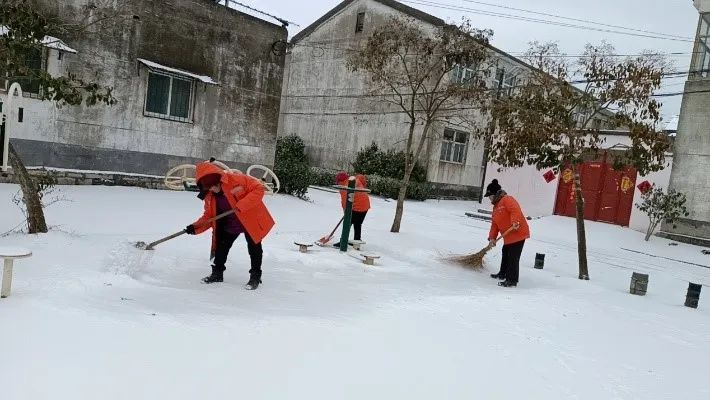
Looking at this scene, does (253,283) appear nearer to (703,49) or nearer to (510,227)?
(510,227)

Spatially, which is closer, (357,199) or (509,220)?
(509,220)

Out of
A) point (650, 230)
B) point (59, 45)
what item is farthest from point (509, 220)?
point (650, 230)

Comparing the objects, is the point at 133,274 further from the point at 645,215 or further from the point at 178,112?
the point at 645,215

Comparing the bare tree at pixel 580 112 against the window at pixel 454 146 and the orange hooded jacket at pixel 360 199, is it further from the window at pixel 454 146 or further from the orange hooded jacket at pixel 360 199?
the window at pixel 454 146

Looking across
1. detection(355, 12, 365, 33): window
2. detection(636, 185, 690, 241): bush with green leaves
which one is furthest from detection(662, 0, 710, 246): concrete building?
detection(355, 12, 365, 33): window

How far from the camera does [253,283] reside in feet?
17.6

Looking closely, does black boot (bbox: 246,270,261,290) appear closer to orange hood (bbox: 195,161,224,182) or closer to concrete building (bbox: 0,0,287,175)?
orange hood (bbox: 195,161,224,182)

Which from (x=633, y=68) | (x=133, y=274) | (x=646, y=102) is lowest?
(x=133, y=274)

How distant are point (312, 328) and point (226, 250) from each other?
1.74 metres

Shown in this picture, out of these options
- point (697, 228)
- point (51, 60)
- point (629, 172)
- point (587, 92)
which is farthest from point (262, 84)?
point (697, 228)

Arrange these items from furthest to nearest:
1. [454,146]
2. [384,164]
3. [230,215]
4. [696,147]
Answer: [454,146] < [384,164] < [696,147] < [230,215]

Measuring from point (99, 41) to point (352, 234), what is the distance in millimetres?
6775

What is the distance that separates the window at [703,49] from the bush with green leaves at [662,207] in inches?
136

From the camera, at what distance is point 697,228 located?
568 inches
